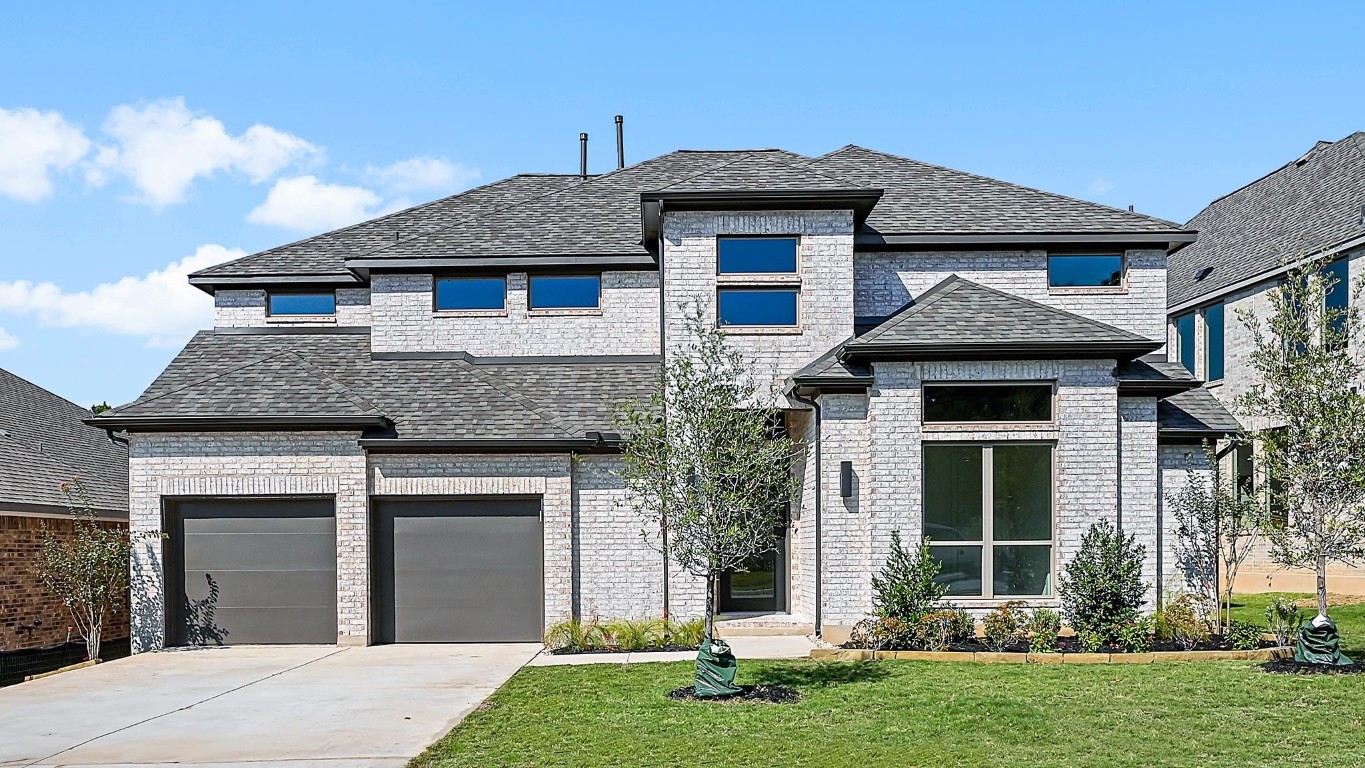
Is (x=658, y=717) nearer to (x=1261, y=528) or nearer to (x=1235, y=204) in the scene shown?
(x=1261, y=528)

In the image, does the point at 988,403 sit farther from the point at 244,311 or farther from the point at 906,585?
the point at 244,311

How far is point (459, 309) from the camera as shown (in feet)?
62.5

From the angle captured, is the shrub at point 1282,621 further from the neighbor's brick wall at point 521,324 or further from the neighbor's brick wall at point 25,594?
the neighbor's brick wall at point 25,594

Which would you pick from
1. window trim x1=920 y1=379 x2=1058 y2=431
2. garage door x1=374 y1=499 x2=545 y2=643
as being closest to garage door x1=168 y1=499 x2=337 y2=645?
garage door x1=374 y1=499 x2=545 y2=643

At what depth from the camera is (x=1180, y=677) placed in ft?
40.2

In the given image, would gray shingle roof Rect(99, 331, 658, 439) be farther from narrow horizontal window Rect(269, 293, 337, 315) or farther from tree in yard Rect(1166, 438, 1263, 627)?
tree in yard Rect(1166, 438, 1263, 627)

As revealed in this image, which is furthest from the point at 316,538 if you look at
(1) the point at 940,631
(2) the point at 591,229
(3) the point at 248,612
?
(1) the point at 940,631

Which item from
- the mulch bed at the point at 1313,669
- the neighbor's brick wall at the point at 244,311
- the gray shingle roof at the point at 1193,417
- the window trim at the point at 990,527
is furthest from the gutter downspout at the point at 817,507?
the neighbor's brick wall at the point at 244,311

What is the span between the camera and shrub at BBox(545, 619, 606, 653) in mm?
15344

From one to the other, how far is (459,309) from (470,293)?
→ 13.5 inches

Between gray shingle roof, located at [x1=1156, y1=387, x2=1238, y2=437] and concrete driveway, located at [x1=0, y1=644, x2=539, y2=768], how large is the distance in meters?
10.2

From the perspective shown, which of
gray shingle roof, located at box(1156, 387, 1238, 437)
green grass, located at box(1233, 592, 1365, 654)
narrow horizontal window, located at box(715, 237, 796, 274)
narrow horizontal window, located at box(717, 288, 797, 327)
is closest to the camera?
green grass, located at box(1233, 592, 1365, 654)

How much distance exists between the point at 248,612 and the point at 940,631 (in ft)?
34.3

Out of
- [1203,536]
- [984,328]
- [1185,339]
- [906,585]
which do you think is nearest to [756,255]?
[984,328]
